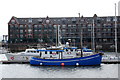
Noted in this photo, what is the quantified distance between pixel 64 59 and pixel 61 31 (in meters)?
66.1

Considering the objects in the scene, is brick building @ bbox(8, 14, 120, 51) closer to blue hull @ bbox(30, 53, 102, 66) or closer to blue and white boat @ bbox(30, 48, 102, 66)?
blue and white boat @ bbox(30, 48, 102, 66)

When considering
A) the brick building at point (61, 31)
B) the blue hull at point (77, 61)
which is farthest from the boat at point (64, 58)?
the brick building at point (61, 31)

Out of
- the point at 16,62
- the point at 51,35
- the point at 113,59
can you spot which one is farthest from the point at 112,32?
the point at 16,62

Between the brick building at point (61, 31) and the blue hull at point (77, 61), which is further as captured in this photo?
the brick building at point (61, 31)

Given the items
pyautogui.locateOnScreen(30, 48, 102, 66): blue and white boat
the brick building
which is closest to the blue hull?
pyautogui.locateOnScreen(30, 48, 102, 66): blue and white boat

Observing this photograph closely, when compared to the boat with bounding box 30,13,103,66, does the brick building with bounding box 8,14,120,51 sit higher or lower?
higher

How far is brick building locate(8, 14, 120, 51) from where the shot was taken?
122625 mm

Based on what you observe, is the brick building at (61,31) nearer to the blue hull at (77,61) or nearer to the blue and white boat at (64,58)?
the blue and white boat at (64,58)

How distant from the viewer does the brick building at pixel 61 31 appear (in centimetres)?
12262

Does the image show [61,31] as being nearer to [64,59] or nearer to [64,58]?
[64,58]

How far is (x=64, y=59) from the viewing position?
58.8 m

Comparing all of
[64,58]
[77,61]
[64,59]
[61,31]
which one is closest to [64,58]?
[64,58]

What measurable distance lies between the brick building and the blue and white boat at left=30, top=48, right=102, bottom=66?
5982 centimetres

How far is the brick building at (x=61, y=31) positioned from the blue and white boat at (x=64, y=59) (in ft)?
196
